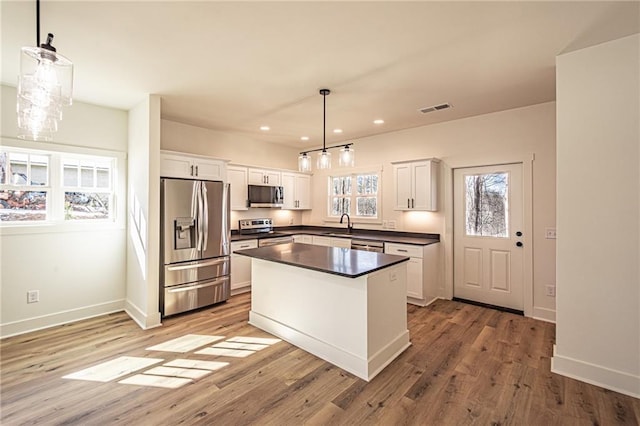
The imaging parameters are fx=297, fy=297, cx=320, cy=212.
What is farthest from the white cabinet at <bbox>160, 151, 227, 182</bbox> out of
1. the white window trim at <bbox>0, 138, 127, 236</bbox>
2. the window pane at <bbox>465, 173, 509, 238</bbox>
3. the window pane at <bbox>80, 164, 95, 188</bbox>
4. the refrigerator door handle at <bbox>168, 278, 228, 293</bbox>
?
the window pane at <bbox>465, 173, 509, 238</bbox>

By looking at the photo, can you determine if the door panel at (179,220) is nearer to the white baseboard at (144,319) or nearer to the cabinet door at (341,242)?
the white baseboard at (144,319)

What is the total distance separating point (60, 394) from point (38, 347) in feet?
3.67

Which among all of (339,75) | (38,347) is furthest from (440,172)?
(38,347)

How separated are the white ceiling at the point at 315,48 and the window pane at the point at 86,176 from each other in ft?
2.75

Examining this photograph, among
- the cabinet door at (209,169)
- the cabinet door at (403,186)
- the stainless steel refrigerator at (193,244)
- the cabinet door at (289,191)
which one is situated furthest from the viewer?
the cabinet door at (289,191)

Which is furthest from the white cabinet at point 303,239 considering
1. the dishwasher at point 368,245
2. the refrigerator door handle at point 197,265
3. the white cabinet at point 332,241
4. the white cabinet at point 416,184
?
the white cabinet at point 416,184

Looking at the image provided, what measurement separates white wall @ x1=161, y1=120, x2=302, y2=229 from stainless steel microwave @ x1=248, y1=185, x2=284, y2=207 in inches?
13.1

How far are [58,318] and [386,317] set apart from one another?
3.81m

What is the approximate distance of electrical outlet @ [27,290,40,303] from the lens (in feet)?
11.0

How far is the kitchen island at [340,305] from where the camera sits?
2486mm

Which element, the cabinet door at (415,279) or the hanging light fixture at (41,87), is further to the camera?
the cabinet door at (415,279)

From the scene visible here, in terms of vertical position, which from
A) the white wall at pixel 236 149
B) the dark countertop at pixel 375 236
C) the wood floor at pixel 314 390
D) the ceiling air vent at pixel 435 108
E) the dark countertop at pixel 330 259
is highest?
the ceiling air vent at pixel 435 108

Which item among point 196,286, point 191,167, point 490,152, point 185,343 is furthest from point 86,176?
point 490,152

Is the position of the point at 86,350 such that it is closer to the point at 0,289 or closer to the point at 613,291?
the point at 0,289
